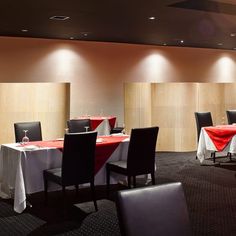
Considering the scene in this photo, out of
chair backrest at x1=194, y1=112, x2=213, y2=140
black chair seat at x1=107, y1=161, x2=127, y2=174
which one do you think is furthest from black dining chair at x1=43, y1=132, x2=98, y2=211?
chair backrest at x1=194, y1=112, x2=213, y2=140

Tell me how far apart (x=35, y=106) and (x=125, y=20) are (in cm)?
250

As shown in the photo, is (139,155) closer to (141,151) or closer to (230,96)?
(141,151)

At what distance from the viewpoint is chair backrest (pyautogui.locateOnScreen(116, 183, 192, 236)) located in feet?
5.83

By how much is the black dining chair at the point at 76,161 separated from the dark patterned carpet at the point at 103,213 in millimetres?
299

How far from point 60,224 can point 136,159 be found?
3.82 feet

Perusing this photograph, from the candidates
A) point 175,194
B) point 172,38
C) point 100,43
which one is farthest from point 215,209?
point 100,43

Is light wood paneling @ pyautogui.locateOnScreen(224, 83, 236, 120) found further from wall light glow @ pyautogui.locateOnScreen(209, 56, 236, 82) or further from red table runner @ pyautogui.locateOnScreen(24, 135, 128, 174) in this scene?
red table runner @ pyautogui.locateOnScreen(24, 135, 128, 174)

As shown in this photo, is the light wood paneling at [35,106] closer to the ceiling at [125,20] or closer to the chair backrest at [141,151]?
the ceiling at [125,20]

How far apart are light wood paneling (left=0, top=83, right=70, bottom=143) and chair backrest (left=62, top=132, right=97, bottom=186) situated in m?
3.49

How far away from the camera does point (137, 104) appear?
8250 millimetres

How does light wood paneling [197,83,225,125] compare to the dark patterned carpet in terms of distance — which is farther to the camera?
light wood paneling [197,83,225,125]

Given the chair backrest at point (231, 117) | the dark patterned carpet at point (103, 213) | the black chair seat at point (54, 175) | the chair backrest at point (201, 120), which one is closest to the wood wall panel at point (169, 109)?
the chair backrest at point (231, 117)

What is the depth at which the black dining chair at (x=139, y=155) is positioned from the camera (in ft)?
14.8

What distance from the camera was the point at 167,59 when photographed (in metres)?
9.62
